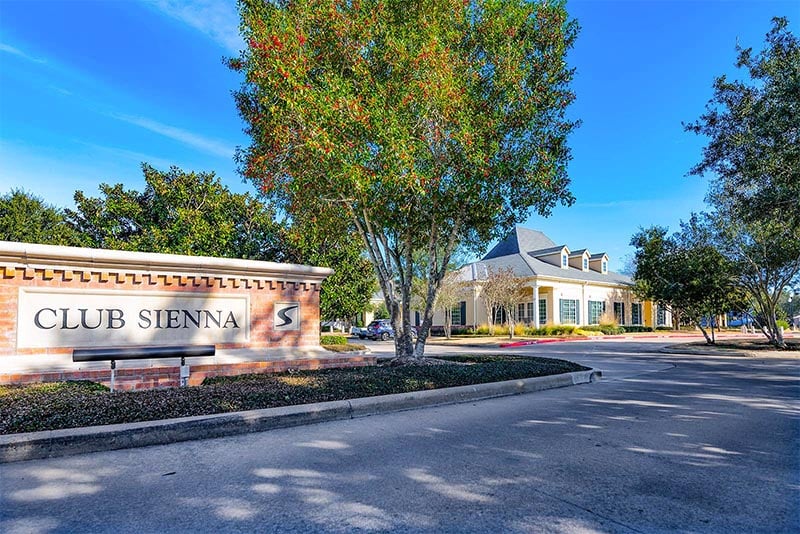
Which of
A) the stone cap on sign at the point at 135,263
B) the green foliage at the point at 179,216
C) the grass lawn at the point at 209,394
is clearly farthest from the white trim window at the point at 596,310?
the stone cap on sign at the point at 135,263

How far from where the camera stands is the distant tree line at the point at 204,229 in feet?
61.1

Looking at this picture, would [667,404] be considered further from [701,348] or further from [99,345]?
[701,348]

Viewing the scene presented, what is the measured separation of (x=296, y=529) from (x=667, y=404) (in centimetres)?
702

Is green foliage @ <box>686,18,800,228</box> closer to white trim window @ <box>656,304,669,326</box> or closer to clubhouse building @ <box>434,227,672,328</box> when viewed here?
clubhouse building @ <box>434,227,672,328</box>

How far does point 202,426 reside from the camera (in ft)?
18.6

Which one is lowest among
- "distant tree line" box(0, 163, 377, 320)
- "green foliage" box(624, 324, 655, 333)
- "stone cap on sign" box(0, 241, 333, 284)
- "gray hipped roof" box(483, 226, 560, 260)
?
"green foliage" box(624, 324, 655, 333)

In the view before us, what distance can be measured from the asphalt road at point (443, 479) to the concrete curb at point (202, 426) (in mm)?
156

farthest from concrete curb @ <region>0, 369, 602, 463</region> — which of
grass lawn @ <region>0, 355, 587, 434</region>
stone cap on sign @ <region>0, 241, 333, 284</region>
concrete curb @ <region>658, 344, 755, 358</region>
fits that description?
concrete curb @ <region>658, 344, 755, 358</region>

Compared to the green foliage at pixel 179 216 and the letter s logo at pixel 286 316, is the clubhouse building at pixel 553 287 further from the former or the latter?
the letter s logo at pixel 286 316

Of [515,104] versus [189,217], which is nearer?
[515,104]

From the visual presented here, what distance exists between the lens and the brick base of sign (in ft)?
26.6

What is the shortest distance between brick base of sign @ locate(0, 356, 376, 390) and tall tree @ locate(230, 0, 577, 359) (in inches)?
129

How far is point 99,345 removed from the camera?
29.6ft

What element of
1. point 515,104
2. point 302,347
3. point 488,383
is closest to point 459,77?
point 515,104
